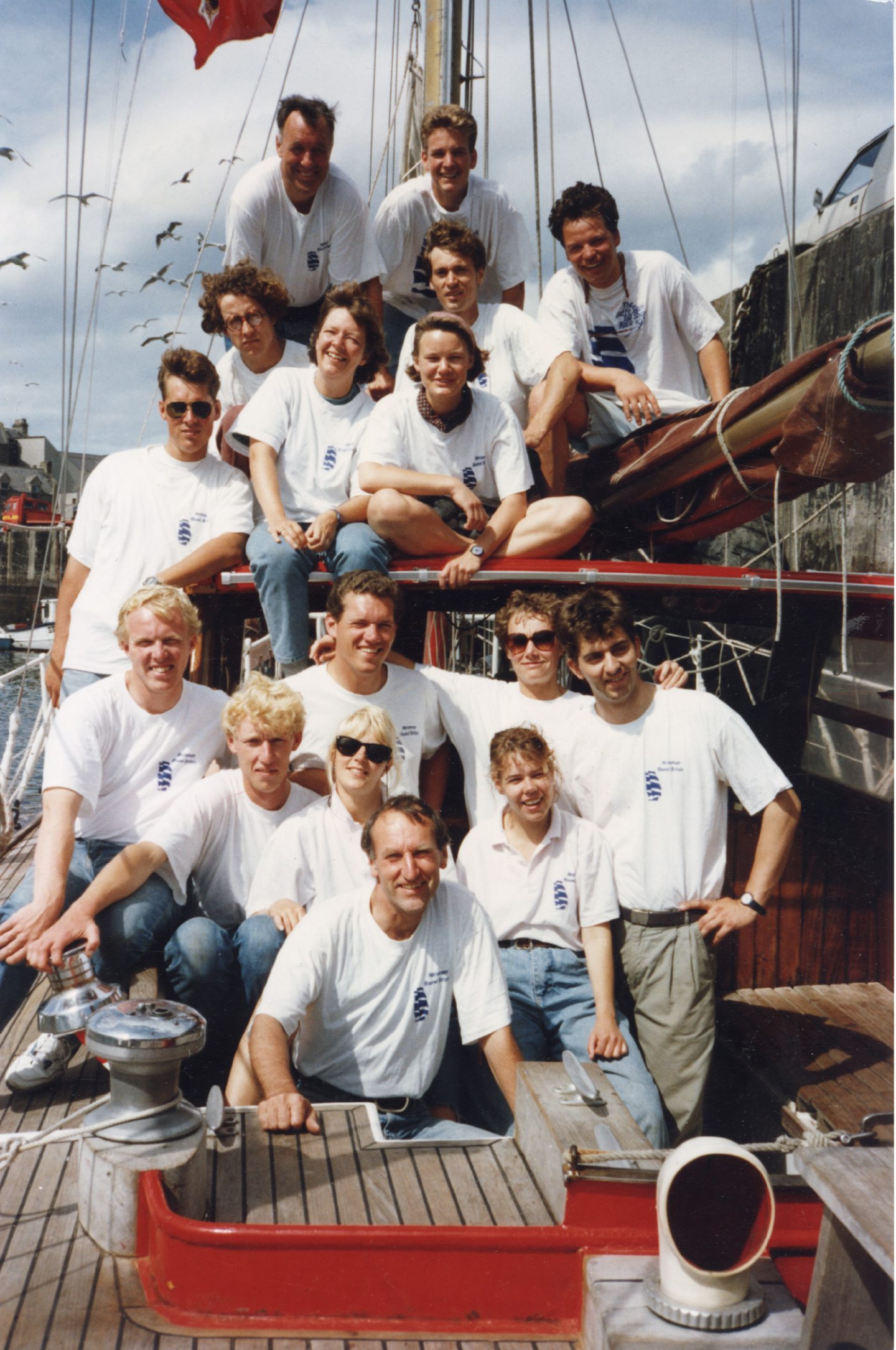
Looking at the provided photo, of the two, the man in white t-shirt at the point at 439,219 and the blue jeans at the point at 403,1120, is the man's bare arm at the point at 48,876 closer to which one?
the blue jeans at the point at 403,1120

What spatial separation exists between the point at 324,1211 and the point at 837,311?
30.7 ft

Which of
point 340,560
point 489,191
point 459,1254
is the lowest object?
point 459,1254

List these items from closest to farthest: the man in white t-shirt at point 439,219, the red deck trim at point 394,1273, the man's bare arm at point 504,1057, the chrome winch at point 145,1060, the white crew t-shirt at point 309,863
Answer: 1. the red deck trim at point 394,1273
2. the chrome winch at point 145,1060
3. the man's bare arm at point 504,1057
4. the white crew t-shirt at point 309,863
5. the man in white t-shirt at point 439,219

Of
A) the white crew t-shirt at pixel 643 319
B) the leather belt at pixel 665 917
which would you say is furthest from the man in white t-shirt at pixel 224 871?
the white crew t-shirt at pixel 643 319

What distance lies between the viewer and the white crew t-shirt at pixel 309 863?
3.42 metres

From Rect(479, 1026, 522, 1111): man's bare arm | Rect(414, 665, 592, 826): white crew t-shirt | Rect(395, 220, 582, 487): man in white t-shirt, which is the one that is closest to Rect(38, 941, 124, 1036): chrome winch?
Rect(479, 1026, 522, 1111): man's bare arm

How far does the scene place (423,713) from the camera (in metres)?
3.98

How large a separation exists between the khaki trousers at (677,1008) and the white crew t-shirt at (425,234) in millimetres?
3508

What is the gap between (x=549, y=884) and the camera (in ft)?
11.9

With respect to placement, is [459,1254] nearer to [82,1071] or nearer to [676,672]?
[82,1071]

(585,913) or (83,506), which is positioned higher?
(83,506)

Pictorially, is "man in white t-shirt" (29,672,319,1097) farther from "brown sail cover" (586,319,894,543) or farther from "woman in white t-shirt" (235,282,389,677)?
"brown sail cover" (586,319,894,543)

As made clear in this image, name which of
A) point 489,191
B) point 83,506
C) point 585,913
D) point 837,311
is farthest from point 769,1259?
point 837,311

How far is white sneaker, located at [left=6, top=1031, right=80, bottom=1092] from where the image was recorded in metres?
3.17
